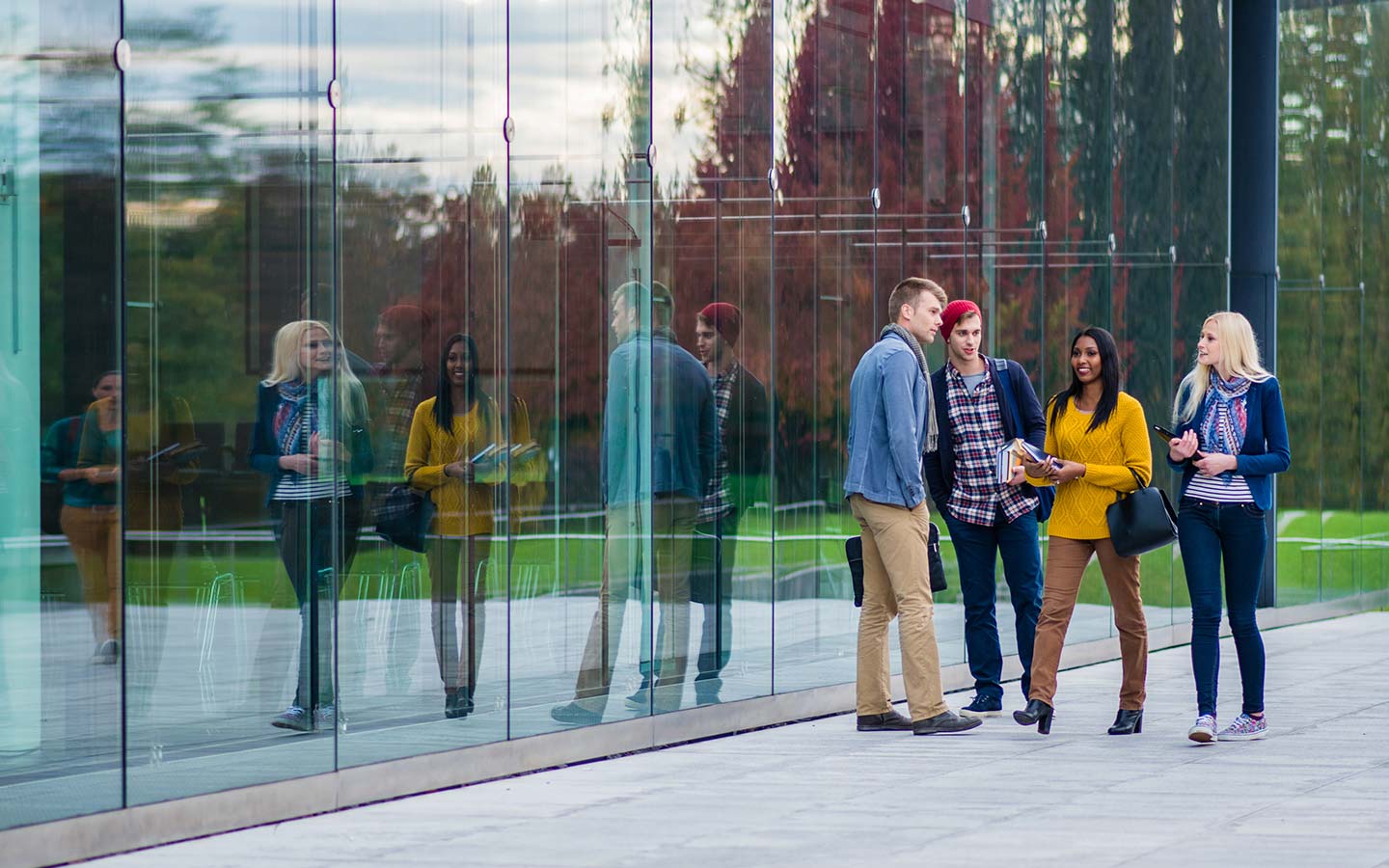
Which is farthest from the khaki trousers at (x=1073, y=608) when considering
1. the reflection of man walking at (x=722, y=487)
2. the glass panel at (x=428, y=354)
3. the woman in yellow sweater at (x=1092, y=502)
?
the glass panel at (x=428, y=354)

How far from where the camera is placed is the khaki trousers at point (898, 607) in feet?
30.1

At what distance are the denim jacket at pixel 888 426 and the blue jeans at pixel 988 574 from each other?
94cm

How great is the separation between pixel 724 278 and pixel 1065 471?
1.77 m

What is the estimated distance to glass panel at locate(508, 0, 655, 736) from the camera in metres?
8.41

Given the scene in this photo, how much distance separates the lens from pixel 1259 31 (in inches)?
630

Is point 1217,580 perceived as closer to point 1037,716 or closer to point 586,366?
point 1037,716

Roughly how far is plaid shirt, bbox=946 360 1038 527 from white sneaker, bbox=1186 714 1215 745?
1.38 meters

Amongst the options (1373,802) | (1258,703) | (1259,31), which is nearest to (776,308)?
(1258,703)

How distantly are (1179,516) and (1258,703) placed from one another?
0.88 metres

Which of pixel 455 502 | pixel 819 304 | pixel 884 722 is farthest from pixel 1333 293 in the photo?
pixel 455 502

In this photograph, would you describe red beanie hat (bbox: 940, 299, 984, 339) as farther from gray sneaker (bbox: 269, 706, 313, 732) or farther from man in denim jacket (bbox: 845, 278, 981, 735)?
gray sneaker (bbox: 269, 706, 313, 732)

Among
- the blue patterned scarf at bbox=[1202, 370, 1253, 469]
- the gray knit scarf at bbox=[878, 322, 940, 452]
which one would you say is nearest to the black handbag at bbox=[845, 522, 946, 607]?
the gray knit scarf at bbox=[878, 322, 940, 452]

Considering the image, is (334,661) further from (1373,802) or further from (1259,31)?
(1259,31)

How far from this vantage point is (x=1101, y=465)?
926 centimetres
